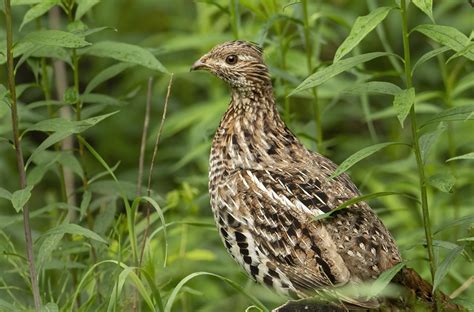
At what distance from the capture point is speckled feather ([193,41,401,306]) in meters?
5.71

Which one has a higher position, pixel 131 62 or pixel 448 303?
pixel 131 62

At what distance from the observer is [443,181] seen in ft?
17.3

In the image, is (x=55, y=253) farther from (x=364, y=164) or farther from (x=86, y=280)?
(x=364, y=164)

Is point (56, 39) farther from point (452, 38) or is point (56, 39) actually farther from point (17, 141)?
point (452, 38)

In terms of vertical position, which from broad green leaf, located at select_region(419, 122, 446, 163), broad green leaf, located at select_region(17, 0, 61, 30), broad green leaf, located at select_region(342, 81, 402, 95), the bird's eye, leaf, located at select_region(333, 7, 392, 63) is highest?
broad green leaf, located at select_region(17, 0, 61, 30)

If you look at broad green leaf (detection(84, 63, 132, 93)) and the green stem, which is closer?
broad green leaf (detection(84, 63, 132, 93))

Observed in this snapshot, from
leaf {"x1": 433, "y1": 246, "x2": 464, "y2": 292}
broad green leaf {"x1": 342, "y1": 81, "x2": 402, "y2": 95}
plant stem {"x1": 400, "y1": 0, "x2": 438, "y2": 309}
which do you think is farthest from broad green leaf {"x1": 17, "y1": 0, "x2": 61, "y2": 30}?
leaf {"x1": 433, "y1": 246, "x2": 464, "y2": 292}

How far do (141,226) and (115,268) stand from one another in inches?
21.9

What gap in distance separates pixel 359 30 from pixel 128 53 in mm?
1515

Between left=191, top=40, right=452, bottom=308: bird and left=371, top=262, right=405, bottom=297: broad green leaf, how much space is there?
306 mm

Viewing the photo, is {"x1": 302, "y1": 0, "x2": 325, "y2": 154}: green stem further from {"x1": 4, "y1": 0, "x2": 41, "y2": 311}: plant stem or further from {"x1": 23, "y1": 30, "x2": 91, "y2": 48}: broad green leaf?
{"x1": 4, "y1": 0, "x2": 41, "y2": 311}: plant stem

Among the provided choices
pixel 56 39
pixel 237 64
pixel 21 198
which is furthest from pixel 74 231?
pixel 237 64

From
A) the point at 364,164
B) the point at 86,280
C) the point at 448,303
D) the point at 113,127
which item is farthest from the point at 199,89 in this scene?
the point at 448,303

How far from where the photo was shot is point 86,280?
611 centimetres
